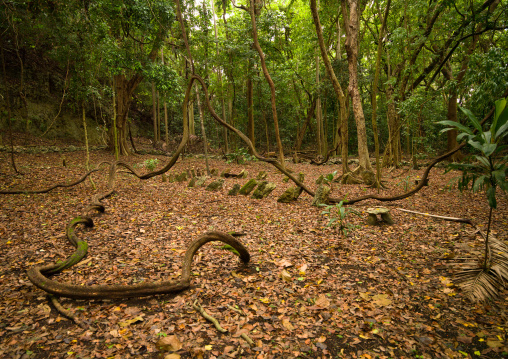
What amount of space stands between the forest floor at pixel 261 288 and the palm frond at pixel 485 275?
9cm

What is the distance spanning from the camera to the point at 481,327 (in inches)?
93.6

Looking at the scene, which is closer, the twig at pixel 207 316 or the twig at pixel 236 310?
the twig at pixel 207 316

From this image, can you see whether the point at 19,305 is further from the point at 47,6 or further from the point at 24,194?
the point at 47,6

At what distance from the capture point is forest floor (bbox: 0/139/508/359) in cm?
224

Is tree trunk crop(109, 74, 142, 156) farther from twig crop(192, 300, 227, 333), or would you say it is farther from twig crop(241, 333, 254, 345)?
twig crop(241, 333, 254, 345)

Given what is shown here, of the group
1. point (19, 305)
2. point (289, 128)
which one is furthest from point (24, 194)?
point (289, 128)

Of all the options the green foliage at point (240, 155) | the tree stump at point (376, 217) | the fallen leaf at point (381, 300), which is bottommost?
the fallen leaf at point (381, 300)

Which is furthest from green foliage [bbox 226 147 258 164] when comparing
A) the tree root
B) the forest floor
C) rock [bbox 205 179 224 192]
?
the tree root

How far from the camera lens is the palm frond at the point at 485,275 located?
2713 mm

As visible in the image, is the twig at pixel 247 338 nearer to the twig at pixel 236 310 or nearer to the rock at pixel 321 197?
the twig at pixel 236 310

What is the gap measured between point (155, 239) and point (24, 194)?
4.42 m

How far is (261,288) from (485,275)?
94.6 inches

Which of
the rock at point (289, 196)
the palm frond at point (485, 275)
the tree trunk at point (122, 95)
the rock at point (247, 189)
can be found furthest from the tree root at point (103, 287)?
the tree trunk at point (122, 95)

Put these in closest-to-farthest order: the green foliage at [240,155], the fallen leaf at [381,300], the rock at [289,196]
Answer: the fallen leaf at [381,300], the rock at [289,196], the green foliage at [240,155]
